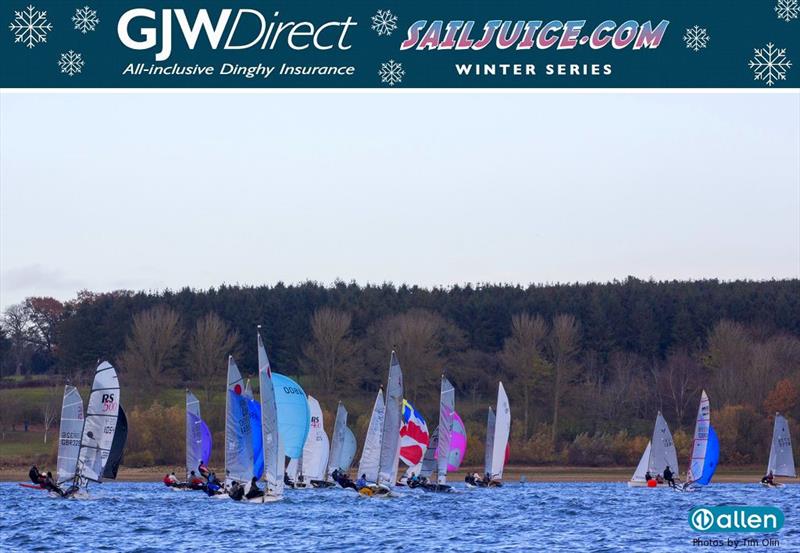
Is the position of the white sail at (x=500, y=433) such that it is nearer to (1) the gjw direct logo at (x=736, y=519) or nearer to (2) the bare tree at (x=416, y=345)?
(1) the gjw direct logo at (x=736, y=519)

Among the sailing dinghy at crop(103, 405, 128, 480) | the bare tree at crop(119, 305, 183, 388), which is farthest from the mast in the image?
the bare tree at crop(119, 305, 183, 388)

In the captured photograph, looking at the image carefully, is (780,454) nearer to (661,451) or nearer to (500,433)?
(661,451)

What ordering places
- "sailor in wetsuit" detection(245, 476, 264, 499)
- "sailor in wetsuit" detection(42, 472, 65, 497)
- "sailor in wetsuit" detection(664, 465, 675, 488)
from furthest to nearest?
"sailor in wetsuit" detection(664, 465, 675, 488) < "sailor in wetsuit" detection(42, 472, 65, 497) < "sailor in wetsuit" detection(245, 476, 264, 499)

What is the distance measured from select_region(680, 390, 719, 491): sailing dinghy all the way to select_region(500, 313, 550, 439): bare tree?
1285 inches

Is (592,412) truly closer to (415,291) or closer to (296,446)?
(415,291)

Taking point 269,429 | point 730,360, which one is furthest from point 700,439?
point 730,360

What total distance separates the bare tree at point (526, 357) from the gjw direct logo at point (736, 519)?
56.9 metres

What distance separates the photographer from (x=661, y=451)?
226 feet

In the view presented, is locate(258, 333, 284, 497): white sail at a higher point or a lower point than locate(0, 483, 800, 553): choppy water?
higher

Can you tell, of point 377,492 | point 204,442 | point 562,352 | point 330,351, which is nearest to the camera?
point 377,492

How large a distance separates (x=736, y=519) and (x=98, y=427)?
1060 inches

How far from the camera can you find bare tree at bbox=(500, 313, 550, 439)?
105812mm

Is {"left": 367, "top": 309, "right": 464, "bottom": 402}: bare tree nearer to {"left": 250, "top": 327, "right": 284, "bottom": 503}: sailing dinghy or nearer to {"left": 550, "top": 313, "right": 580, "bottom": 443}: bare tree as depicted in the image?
{"left": 550, "top": 313, "right": 580, "bottom": 443}: bare tree

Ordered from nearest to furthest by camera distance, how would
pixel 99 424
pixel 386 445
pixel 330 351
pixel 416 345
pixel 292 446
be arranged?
pixel 99 424, pixel 386 445, pixel 292 446, pixel 416 345, pixel 330 351
